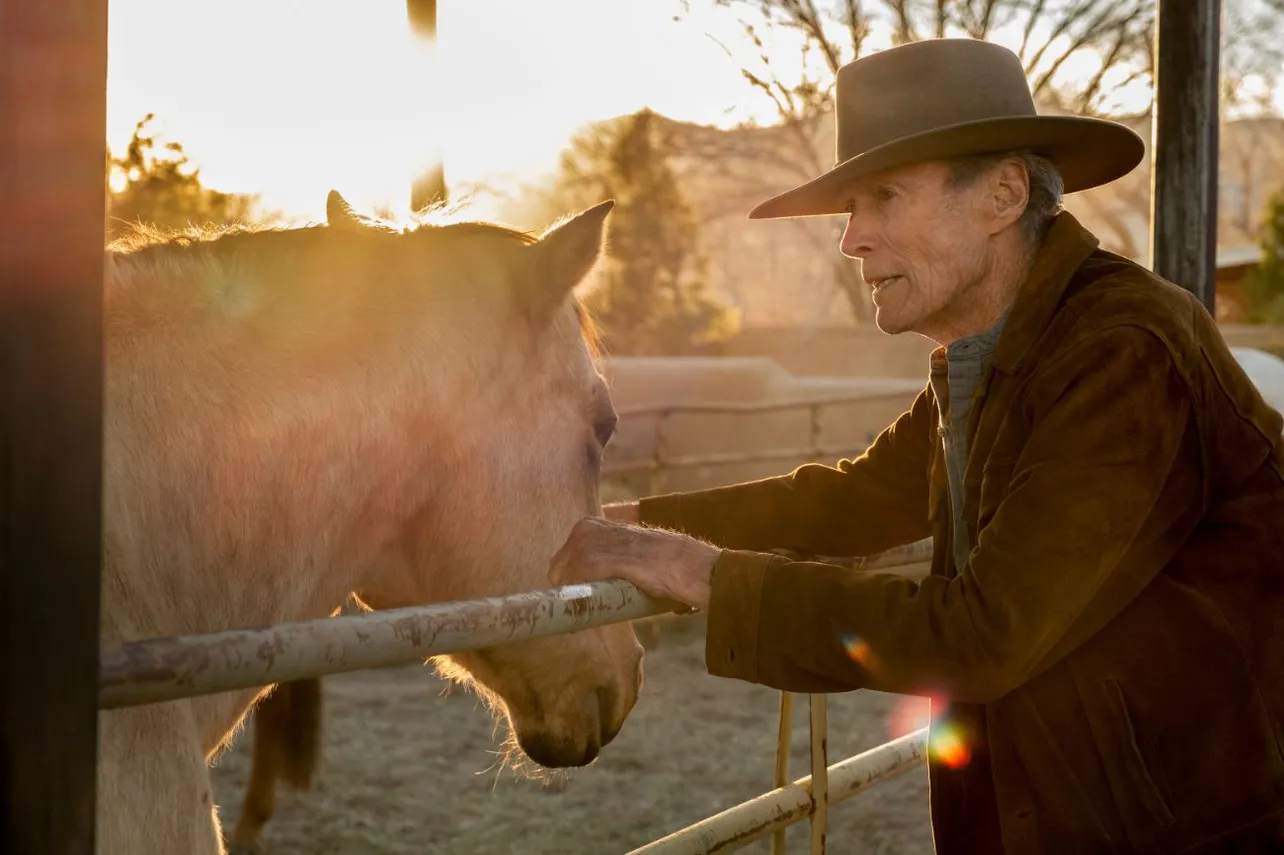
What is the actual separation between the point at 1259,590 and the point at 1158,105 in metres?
1.77

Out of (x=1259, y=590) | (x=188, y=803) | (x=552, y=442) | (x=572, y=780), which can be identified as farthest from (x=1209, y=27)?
(x=572, y=780)

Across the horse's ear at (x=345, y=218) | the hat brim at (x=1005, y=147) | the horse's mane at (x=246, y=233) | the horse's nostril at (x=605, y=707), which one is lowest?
the horse's nostril at (x=605, y=707)

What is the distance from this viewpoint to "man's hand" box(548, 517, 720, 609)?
173 centimetres

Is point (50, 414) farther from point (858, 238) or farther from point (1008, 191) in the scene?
point (1008, 191)

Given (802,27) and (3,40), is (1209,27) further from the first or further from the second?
(802,27)

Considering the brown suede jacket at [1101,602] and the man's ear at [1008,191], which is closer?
the brown suede jacket at [1101,602]

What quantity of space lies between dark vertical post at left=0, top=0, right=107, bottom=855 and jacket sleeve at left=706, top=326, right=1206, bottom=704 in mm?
930

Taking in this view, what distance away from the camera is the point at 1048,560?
1557 millimetres

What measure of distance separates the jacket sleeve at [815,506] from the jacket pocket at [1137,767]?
33.0 inches

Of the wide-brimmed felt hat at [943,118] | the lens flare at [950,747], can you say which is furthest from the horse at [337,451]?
the lens flare at [950,747]

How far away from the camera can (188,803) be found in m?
1.52

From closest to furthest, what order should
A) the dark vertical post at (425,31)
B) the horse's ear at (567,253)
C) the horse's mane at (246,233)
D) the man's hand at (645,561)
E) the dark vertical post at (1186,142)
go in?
the man's hand at (645,561) → the horse's mane at (246,233) → the horse's ear at (567,253) → the dark vertical post at (1186,142) → the dark vertical post at (425,31)

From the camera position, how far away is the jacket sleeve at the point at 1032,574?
5.12 ft

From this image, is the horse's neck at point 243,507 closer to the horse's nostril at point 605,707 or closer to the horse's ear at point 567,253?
the horse's ear at point 567,253
